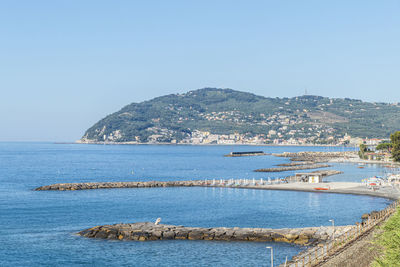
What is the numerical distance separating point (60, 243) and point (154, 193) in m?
34.4

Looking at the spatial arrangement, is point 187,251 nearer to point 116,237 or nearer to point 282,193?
point 116,237

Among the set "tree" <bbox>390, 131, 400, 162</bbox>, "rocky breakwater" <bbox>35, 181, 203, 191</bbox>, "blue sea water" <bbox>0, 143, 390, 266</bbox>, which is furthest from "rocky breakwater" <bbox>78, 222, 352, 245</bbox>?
"tree" <bbox>390, 131, 400, 162</bbox>

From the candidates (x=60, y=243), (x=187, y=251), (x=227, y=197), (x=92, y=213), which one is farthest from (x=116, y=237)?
(x=227, y=197)

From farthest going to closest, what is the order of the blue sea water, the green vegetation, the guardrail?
the blue sea water, the guardrail, the green vegetation

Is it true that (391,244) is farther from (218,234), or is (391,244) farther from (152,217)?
(152,217)

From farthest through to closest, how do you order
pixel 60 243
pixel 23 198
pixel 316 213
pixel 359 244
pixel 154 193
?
1. pixel 154 193
2. pixel 23 198
3. pixel 316 213
4. pixel 60 243
5. pixel 359 244

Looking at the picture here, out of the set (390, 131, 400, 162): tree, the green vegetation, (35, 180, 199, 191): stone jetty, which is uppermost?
(390, 131, 400, 162): tree

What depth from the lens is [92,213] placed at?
5250 cm

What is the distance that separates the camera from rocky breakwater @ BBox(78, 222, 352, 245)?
37.2m

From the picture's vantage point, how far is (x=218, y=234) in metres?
38.3

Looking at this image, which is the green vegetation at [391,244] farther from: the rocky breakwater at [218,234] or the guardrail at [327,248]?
the rocky breakwater at [218,234]

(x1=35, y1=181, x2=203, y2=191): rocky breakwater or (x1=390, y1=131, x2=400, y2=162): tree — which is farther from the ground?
(x1=390, y1=131, x2=400, y2=162): tree

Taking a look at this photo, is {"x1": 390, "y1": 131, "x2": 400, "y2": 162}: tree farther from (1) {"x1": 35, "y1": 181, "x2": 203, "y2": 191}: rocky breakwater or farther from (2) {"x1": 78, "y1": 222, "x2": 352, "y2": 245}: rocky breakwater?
(2) {"x1": 78, "y1": 222, "x2": 352, "y2": 245}: rocky breakwater

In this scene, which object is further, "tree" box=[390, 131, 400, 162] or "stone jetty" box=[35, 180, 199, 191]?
"tree" box=[390, 131, 400, 162]
